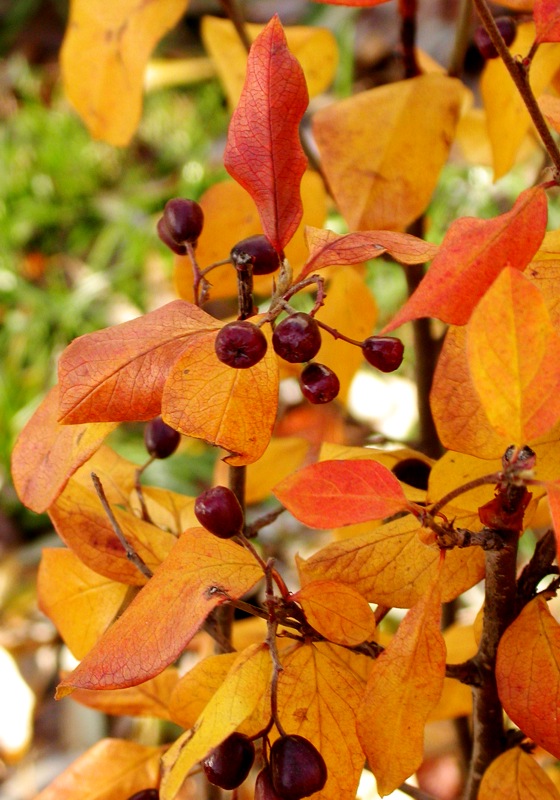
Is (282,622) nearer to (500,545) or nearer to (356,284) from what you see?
(500,545)


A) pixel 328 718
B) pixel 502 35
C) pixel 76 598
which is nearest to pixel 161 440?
pixel 76 598

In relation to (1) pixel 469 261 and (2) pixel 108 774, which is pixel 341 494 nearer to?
(1) pixel 469 261

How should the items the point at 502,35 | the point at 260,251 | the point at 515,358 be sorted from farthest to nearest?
→ 1. the point at 502,35
2. the point at 260,251
3. the point at 515,358

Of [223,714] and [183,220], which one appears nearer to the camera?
[223,714]

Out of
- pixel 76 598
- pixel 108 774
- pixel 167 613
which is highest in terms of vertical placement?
pixel 167 613

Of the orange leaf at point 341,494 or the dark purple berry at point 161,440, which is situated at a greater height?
the orange leaf at point 341,494

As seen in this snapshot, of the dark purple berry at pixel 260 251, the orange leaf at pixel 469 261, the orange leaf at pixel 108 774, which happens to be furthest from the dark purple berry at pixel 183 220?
the orange leaf at pixel 108 774

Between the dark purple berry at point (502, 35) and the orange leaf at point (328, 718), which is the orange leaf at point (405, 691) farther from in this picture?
the dark purple berry at point (502, 35)
